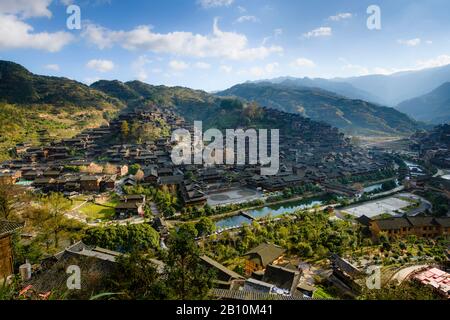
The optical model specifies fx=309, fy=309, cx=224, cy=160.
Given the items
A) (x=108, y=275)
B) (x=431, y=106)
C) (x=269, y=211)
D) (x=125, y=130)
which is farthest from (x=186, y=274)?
(x=431, y=106)

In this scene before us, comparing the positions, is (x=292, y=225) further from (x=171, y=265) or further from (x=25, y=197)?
(x=25, y=197)

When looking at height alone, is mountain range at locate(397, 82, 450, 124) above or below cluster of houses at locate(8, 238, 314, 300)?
above

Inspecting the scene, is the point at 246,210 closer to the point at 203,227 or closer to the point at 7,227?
the point at 203,227

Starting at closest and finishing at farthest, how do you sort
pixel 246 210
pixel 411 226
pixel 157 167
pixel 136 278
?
pixel 136 278, pixel 411 226, pixel 246 210, pixel 157 167

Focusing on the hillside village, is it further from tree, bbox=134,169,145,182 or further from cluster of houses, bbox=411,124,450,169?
cluster of houses, bbox=411,124,450,169

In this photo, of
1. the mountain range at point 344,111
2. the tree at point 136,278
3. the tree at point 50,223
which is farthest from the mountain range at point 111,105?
the tree at point 136,278

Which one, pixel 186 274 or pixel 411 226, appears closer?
pixel 186 274

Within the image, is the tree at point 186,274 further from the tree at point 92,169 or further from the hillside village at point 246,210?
the tree at point 92,169

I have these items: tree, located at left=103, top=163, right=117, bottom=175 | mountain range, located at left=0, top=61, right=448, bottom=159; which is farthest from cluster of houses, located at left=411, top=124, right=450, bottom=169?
tree, located at left=103, top=163, right=117, bottom=175

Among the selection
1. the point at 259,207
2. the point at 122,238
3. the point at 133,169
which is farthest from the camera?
the point at 133,169

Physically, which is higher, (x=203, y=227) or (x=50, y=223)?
(x=50, y=223)
